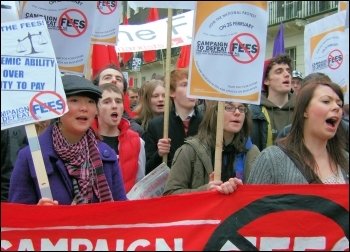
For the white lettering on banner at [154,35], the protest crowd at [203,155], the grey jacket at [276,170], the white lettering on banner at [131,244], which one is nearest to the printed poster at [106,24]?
the protest crowd at [203,155]

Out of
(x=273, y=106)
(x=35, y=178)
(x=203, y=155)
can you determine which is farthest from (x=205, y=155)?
(x=273, y=106)

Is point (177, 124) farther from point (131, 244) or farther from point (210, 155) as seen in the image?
point (131, 244)

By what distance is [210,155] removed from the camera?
415cm

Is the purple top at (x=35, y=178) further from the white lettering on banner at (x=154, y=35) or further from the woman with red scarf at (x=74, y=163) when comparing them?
the white lettering on banner at (x=154, y=35)

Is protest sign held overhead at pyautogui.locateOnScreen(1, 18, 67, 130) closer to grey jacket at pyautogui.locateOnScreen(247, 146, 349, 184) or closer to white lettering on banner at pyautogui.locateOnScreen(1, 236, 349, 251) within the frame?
white lettering on banner at pyautogui.locateOnScreen(1, 236, 349, 251)

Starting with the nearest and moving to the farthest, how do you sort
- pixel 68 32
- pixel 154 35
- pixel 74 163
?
pixel 74 163, pixel 68 32, pixel 154 35

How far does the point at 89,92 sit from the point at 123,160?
1277mm

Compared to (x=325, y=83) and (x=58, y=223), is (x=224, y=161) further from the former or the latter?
(x=58, y=223)

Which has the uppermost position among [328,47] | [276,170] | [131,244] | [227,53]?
[328,47]

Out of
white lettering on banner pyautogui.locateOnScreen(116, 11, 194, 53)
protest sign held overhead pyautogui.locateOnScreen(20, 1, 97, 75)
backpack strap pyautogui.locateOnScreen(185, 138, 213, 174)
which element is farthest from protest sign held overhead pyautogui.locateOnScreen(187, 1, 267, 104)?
white lettering on banner pyautogui.locateOnScreen(116, 11, 194, 53)

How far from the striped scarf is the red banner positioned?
224mm

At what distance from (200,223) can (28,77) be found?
121cm

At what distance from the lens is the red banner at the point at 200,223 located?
332 cm

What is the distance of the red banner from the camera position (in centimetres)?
332
